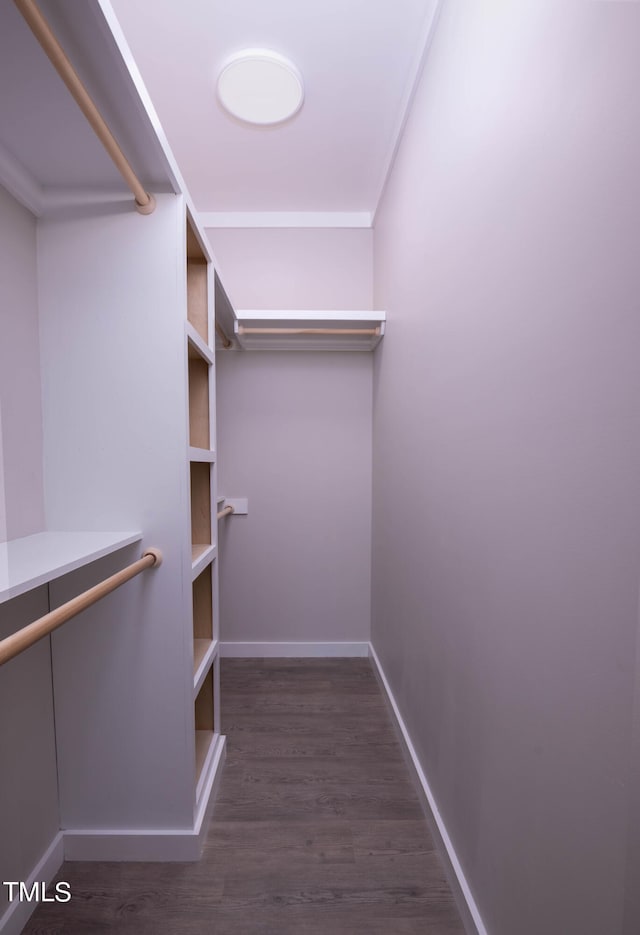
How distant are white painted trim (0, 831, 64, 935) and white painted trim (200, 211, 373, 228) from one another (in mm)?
3060

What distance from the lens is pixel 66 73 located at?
2.52ft

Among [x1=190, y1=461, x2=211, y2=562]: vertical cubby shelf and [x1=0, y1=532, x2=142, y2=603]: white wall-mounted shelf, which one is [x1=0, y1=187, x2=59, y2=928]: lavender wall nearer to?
[x1=0, y1=532, x2=142, y2=603]: white wall-mounted shelf

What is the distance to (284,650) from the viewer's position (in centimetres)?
271

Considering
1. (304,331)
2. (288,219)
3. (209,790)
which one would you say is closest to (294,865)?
(209,790)

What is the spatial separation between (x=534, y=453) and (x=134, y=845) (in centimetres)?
167

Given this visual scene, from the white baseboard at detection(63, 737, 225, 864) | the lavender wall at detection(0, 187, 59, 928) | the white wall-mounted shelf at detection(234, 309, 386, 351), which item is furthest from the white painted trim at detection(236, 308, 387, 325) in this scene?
the white baseboard at detection(63, 737, 225, 864)

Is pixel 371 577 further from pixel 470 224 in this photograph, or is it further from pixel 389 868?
pixel 470 224

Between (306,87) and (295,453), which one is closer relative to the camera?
(306,87)

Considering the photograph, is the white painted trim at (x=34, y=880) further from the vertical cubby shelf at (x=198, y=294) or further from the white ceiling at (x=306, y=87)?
the white ceiling at (x=306, y=87)

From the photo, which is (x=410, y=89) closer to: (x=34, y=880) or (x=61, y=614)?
(x=61, y=614)

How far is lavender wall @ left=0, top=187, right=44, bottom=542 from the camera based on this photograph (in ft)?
3.64

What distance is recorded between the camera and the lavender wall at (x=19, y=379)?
111 centimetres

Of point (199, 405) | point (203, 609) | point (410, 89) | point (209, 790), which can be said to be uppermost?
point (410, 89)

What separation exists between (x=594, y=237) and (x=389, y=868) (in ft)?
5.83
